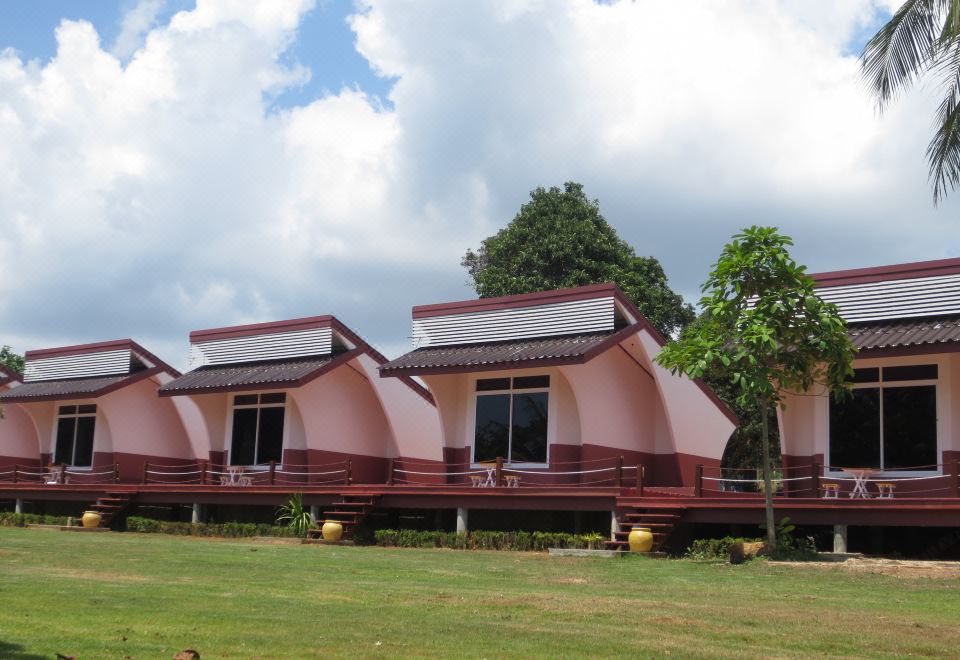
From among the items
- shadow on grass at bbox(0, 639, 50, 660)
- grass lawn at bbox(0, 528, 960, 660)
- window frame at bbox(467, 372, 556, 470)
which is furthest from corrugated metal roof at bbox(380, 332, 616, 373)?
shadow on grass at bbox(0, 639, 50, 660)

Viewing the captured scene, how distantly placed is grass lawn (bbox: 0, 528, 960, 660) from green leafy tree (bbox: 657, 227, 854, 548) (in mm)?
2933

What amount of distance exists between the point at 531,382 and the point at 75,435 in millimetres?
16703

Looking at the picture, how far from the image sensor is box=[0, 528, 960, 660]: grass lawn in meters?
8.91

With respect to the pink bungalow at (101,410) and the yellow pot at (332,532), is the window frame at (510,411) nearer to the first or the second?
the yellow pot at (332,532)

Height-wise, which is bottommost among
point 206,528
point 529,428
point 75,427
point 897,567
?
point 206,528

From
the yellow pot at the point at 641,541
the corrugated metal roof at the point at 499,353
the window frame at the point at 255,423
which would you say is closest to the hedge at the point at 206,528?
the window frame at the point at 255,423

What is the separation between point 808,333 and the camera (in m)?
18.0

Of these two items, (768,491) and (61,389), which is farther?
(61,389)

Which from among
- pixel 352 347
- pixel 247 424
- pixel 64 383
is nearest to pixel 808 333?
pixel 352 347

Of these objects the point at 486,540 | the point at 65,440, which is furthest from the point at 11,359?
the point at 486,540

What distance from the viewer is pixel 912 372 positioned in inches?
802

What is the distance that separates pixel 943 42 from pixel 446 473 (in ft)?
43.8

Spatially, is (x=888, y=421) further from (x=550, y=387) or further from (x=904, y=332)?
(x=550, y=387)

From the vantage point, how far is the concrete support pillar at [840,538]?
18.5 meters
